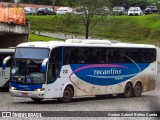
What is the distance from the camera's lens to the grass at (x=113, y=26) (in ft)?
201

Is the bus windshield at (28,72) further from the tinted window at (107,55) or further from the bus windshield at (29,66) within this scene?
the tinted window at (107,55)

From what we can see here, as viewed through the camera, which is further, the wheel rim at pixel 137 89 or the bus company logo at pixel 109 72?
the wheel rim at pixel 137 89

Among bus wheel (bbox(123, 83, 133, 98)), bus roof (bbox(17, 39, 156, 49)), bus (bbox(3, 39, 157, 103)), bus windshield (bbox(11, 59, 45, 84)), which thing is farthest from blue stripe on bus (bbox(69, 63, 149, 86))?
bus windshield (bbox(11, 59, 45, 84))

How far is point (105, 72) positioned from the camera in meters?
22.2

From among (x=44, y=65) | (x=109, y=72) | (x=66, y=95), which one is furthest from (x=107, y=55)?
(x=44, y=65)

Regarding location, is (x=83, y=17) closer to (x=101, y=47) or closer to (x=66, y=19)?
(x=66, y=19)

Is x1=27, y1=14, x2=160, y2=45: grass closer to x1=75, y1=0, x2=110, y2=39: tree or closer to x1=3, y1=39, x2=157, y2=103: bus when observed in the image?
x1=75, y1=0, x2=110, y2=39: tree

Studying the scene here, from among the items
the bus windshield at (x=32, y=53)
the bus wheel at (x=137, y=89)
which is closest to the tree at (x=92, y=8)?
the bus wheel at (x=137, y=89)

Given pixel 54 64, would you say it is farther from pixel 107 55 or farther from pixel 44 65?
pixel 107 55

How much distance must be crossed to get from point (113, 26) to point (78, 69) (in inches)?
1797

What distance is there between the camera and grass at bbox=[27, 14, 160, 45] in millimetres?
61156

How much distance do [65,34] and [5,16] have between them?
2571 centimetres

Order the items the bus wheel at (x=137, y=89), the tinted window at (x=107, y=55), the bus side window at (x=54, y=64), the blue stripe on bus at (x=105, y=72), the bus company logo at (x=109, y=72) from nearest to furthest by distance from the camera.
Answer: the bus side window at (x=54, y=64)
the tinted window at (x=107, y=55)
the blue stripe on bus at (x=105, y=72)
the bus company logo at (x=109, y=72)
the bus wheel at (x=137, y=89)

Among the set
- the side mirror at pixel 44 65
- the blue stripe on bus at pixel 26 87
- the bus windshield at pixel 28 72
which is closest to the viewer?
the side mirror at pixel 44 65
